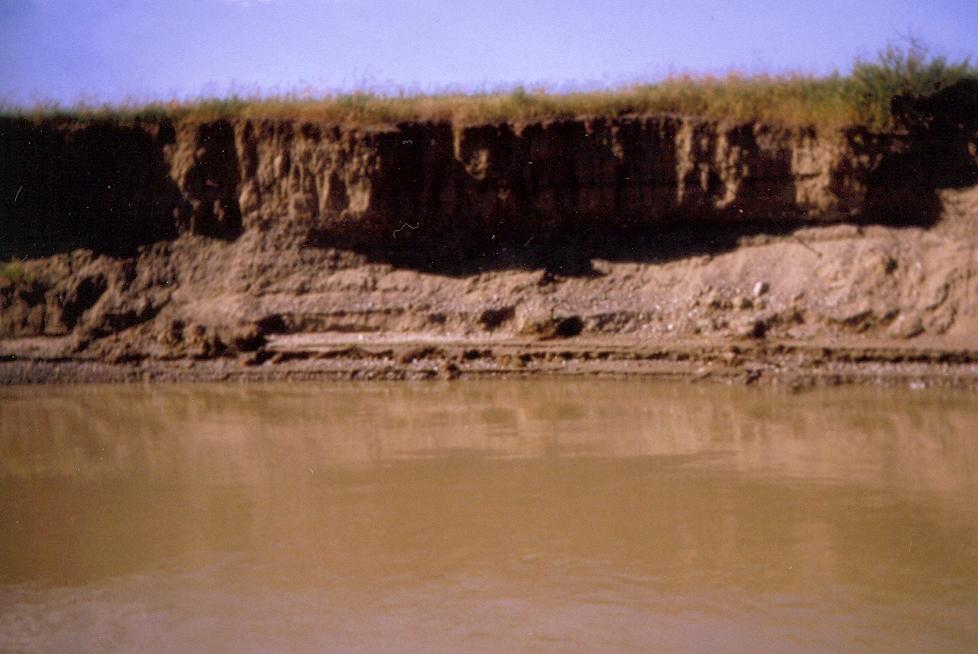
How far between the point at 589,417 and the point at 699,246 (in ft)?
17.1

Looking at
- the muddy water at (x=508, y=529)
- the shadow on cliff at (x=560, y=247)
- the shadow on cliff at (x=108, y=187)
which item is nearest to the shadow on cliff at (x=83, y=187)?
the shadow on cliff at (x=108, y=187)

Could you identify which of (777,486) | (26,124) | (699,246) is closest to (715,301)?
(699,246)

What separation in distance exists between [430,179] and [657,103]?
146 inches

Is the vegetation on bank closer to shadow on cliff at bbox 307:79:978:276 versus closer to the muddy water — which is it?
shadow on cliff at bbox 307:79:978:276

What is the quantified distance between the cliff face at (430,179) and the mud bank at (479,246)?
0.11 feet

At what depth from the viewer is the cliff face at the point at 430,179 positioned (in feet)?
45.9

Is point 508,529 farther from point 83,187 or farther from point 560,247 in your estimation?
point 83,187

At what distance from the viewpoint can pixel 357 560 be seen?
6047mm

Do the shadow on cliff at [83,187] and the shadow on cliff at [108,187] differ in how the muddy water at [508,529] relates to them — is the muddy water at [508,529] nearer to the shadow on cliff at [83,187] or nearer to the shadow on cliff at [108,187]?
the shadow on cliff at [108,187]

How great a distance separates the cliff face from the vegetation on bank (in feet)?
0.84

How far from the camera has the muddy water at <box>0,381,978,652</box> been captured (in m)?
5.11

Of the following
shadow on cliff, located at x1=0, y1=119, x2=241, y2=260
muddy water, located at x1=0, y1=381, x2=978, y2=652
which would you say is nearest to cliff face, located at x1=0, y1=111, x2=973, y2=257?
shadow on cliff, located at x1=0, y1=119, x2=241, y2=260

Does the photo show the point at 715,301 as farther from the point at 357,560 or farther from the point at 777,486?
the point at 357,560

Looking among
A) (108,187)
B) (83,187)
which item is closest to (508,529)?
(108,187)
